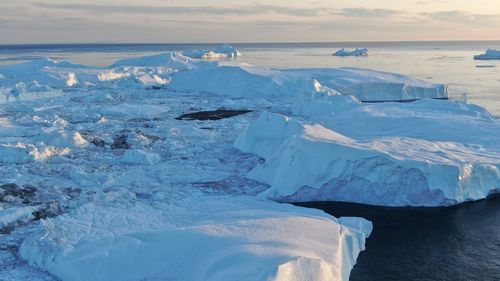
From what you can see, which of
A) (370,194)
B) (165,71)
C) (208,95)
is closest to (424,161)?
(370,194)

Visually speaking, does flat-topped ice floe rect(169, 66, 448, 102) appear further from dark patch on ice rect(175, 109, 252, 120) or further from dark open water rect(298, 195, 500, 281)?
dark open water rect(298, 195, 500, 281)

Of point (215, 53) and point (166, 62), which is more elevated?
point (215, 53)

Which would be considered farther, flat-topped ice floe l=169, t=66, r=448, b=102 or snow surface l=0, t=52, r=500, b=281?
flat-topped ice floe l=169, t=66, r=448, b=102

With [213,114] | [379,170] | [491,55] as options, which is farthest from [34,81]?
[491,55]

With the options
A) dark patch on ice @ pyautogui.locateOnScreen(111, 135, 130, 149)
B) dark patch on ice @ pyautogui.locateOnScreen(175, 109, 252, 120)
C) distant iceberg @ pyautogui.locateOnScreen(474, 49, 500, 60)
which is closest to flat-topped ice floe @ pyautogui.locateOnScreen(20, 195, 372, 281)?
dark patch on ice @ pyautogui.locateOnScreen(111, 135, 130, 149)

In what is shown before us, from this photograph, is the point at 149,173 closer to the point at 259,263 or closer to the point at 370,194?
the point at 370,194

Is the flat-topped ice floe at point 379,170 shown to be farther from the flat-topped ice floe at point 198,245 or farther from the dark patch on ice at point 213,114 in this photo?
the dark patch on ice at point 213,114

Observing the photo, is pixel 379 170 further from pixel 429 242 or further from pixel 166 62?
pixel 166 62
